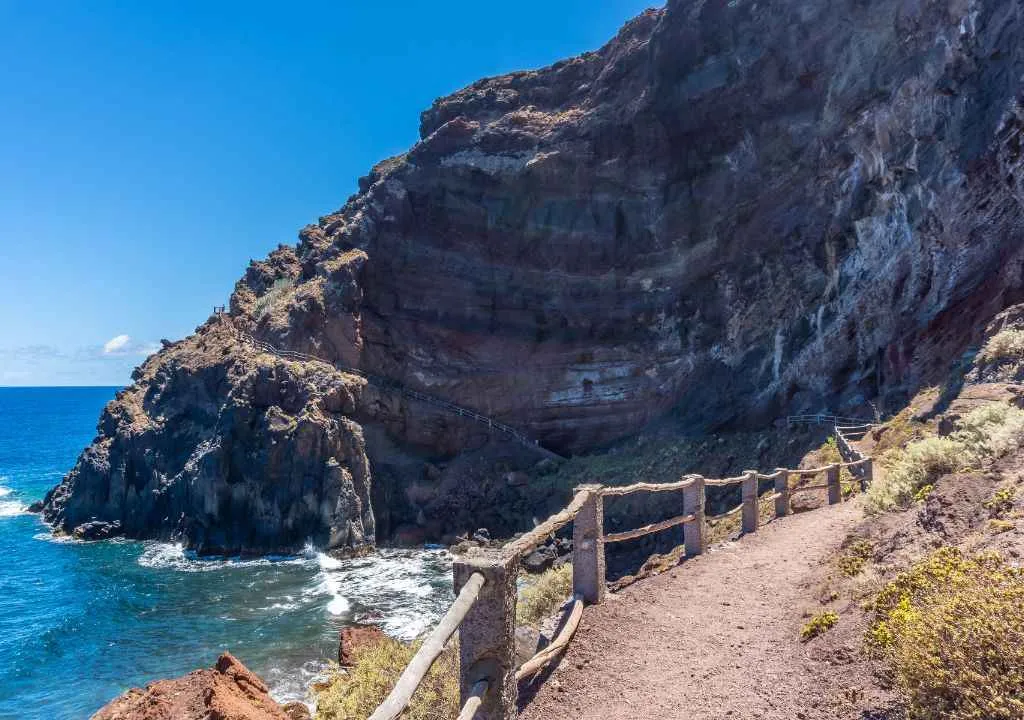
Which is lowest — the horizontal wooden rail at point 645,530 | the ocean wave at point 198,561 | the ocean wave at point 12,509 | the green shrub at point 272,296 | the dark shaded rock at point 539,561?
the ocean wave at point 12,509

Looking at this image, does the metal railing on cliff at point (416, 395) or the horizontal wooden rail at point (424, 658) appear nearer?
the horizontal wooden rail at point (424, 658)

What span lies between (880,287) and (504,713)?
83.2 ft

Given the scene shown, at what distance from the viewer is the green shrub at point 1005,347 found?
47.0 ft

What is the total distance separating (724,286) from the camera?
32.8m

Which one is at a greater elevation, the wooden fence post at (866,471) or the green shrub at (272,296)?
the green shrub at (272,296)

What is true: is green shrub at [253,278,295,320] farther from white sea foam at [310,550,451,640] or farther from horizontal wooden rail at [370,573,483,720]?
horizontal wooden rail at [370,573,483,720]

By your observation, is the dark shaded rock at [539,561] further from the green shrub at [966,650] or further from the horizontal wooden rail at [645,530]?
the green shrub at [966,650]

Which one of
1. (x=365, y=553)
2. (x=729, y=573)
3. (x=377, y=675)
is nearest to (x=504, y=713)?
(x=729, y=573)

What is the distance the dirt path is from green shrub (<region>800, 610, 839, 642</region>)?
123 mm

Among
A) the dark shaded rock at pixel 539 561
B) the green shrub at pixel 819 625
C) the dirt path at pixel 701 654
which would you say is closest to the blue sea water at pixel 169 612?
the dark shaded rock at pixel 539 561

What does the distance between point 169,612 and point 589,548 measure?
2224 centimetres

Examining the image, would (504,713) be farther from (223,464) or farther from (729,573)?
(223,464)

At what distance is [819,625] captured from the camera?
615 cm

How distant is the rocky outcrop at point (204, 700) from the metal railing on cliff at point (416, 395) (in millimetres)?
26255
